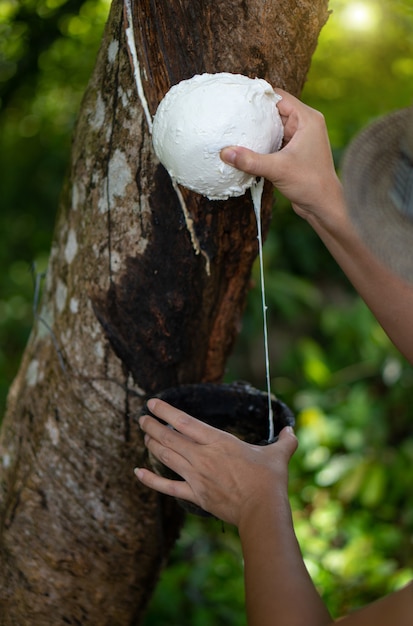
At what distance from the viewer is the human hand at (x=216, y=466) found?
1637 millimetres

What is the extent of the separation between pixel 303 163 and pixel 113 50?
1.99 feet

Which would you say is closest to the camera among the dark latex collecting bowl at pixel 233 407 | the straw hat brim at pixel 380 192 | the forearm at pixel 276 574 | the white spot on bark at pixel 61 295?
the straw hat brim at pixel 380 192

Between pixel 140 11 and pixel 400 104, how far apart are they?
2.51m

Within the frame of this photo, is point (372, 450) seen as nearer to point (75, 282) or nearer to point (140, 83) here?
point (75, 282)

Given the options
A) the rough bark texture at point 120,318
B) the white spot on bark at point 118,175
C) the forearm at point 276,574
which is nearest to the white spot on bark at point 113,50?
the rough bark texture at point 120,318

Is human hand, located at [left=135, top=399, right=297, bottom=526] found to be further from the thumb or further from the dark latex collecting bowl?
the thumb

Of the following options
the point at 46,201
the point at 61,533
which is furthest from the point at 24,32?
the point at 61,533

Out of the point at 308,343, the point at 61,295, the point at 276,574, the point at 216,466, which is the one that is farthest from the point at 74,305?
the point at 308,343

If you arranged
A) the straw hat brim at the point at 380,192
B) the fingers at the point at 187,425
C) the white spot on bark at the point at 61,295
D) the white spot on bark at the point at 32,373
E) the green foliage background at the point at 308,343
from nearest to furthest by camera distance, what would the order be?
1. the straw hat brim at the point at 380,192
2. the fingers at the point at 187,425
3. the white spot on bark at the point at 61,295
4. the white spot on bark at the point at 32,373
5. the green foliage background at the point at 308,343

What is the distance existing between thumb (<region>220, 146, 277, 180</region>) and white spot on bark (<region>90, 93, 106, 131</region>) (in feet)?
1.54

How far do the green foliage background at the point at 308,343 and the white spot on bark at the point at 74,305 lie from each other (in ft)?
5.11

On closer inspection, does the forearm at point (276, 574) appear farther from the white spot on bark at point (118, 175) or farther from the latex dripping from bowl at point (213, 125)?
the white spot on bark at point (118, 175)

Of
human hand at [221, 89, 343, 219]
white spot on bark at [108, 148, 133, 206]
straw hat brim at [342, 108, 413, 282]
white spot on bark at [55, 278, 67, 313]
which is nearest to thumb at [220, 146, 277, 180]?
human hand at [221, 89, 343, 219]

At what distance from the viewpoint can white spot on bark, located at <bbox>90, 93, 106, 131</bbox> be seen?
1.91m
